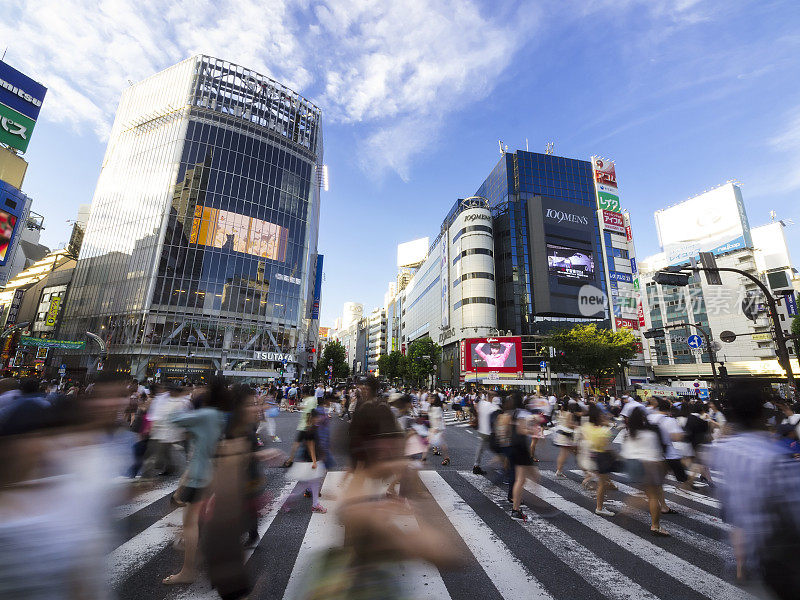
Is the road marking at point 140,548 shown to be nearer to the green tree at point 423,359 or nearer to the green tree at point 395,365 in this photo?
the green tree at point 423,359

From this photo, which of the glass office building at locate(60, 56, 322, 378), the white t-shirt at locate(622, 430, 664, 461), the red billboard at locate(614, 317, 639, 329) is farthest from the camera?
the red billboard at locate(614, 317, 639, 329)

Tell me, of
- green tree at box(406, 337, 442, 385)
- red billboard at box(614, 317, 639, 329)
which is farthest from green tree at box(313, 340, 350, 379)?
red billboard at box(614, 317, 639, 329)

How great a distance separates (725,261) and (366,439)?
9143cm

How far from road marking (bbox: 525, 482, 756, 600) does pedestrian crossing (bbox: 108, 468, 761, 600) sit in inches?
0.5

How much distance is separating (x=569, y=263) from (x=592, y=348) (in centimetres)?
2247

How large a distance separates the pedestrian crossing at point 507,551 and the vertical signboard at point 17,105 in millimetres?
38300

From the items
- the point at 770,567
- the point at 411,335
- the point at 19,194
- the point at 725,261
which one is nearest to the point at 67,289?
the point at 19,194

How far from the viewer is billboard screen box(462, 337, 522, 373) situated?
48459 millimetres

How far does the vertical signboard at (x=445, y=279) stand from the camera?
6612 centimetres

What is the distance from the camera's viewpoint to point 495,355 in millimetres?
49000

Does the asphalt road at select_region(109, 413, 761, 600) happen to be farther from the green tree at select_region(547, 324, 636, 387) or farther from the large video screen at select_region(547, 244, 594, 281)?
the large video screen at select_region(547, 244, 594, 281)

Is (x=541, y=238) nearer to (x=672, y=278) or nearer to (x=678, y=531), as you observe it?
(x=672, y=278)

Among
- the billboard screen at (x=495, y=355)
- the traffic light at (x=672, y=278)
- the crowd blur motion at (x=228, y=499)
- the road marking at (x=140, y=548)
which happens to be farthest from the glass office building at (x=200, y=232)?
the crowd blur motion at (x=228, y=499)

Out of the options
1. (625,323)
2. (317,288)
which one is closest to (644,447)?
(625,323)
